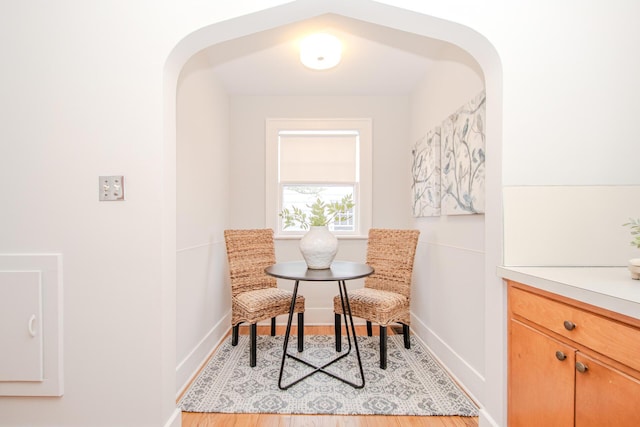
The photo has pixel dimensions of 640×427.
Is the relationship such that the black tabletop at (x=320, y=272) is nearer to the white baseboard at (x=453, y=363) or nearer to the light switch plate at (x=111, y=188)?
the white baseboard at (x=453, y=363)

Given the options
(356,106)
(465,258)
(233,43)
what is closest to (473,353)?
(465,258)

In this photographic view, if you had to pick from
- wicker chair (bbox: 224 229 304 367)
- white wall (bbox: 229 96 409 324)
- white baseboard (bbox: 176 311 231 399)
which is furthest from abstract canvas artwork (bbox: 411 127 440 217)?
white baseboard (bbox: 176 311 231 399)

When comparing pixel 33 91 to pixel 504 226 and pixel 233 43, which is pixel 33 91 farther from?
pixel 504 226

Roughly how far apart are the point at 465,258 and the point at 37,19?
271 cm

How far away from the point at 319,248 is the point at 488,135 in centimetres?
128

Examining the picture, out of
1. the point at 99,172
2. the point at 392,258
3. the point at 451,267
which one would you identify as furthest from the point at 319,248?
the point at 99,172

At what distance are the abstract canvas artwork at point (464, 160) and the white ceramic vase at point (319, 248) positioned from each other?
3.02 ft

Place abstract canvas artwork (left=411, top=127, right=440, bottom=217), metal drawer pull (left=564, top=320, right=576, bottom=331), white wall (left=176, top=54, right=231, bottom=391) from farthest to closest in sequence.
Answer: abstract canvas artwork (left=411, top=127, right=440, bottom=217)
white wall (left=176, top=54, right=231, bottom=391)
metal drawer pull (left=564, top=320, right=576, bottom=331)

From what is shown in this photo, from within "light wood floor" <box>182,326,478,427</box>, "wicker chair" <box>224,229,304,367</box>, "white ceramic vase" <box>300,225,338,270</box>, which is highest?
"white ceramic vase" <box>300,225,338,270</box>

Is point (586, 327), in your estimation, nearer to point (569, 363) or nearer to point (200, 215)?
point (569, 363)

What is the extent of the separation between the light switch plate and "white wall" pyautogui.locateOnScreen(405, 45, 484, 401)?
1.98 meters

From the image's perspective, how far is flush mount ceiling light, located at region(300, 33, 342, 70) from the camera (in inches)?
89.8

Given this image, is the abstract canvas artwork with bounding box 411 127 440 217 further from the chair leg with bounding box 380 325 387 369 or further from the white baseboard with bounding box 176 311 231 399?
the white baseboard with bounding box 176 311 231 399

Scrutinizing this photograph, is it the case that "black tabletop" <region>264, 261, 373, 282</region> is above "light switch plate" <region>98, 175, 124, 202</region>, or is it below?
below
